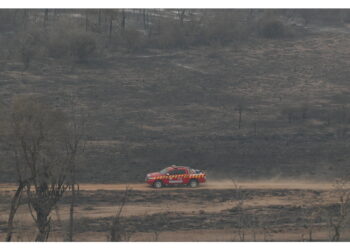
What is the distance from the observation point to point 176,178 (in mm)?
34344

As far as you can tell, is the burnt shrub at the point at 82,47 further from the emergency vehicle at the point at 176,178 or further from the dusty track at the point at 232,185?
the emergency vehicle at the point at 176,178

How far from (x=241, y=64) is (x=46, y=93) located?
16911 millimetres

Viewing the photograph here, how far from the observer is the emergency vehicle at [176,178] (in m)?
34.3

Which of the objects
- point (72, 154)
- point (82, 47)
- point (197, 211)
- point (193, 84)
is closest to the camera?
point (72, 154)

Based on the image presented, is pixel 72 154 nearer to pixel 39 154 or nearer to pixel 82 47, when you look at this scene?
pixel 39 154

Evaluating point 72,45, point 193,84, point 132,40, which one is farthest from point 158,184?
point 132,40

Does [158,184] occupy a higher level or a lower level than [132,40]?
lower

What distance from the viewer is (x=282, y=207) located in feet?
103

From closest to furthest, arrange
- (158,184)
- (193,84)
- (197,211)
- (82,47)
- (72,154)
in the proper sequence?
(72,154), (197,211), (158,184), (193,84), (82,47)

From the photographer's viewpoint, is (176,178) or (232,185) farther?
(232,185)

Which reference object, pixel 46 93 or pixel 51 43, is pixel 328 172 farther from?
pixel 51 43

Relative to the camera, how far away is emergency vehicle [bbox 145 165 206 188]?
34.3m

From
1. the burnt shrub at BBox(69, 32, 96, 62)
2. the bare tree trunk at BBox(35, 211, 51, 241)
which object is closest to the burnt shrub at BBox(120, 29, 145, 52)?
the burnt shrub at BBox(69, 32, 96, 62)

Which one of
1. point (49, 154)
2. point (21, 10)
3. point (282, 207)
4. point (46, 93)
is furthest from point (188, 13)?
point (49, 154)
